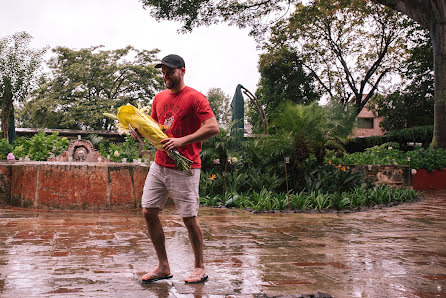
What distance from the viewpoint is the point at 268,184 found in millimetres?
10430

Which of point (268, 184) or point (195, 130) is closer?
point (195, 130)

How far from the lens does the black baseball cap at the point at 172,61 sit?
11.3ft

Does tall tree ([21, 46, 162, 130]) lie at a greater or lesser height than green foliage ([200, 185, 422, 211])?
greater

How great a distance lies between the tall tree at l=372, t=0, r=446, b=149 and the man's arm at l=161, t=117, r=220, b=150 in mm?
14269

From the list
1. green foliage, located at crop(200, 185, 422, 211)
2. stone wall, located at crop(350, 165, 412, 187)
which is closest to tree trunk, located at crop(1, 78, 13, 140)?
green foliage, located at crop(200, 185, 422, 211)

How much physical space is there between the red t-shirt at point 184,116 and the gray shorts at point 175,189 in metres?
0.07

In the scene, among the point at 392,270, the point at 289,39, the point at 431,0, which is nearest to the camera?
the point at 392,270

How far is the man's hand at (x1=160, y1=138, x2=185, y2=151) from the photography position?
332 centimetres

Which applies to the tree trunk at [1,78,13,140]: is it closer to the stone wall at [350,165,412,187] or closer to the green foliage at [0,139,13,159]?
the green foliage at [0,139,13,159]

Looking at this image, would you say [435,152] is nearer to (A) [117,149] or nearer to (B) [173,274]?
(A) [117,149]

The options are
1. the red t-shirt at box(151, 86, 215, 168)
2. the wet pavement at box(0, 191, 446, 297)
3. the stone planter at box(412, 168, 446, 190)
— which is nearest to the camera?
the wet pavement at box(0, 191, 446, 297)

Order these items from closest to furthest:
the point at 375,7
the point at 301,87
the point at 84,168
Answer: the point at 84,168 → the point at 375,7 → the point at 301,87

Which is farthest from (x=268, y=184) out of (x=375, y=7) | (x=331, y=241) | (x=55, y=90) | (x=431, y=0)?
(x=55, y=90)

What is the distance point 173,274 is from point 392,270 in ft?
6.01
